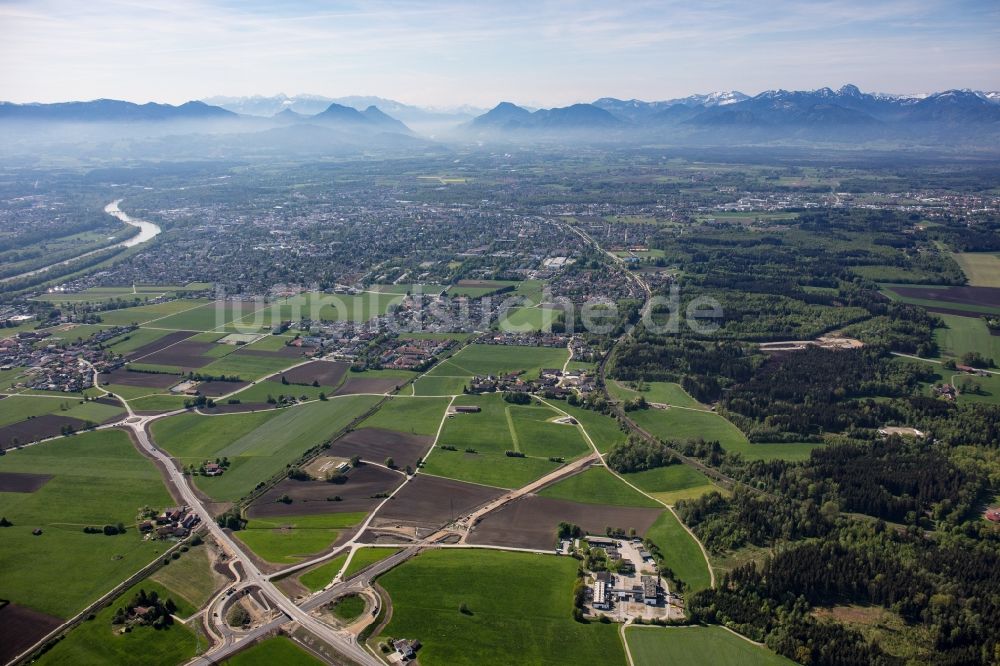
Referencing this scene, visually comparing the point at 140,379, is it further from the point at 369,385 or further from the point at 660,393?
the point at 660,393

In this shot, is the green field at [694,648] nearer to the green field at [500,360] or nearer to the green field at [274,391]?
the green field at [500,360]

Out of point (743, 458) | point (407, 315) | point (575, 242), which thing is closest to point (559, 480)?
point (743, 458)

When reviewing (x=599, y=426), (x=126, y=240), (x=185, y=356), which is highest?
(x=126, y=240)

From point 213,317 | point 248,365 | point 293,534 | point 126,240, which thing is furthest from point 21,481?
point 126,240

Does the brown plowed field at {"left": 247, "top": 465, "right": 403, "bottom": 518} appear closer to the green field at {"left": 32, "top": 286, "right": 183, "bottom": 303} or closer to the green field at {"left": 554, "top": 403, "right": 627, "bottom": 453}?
the green field at {"left": 554, "top": 403, "right": 627, "bottom": 453}

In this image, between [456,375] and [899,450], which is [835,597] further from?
[456,375]

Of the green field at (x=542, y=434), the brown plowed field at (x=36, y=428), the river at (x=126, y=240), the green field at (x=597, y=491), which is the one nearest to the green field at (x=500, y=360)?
the green field at (x=542, y=434)

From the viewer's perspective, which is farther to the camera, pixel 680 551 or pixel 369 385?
pixel 369 385
